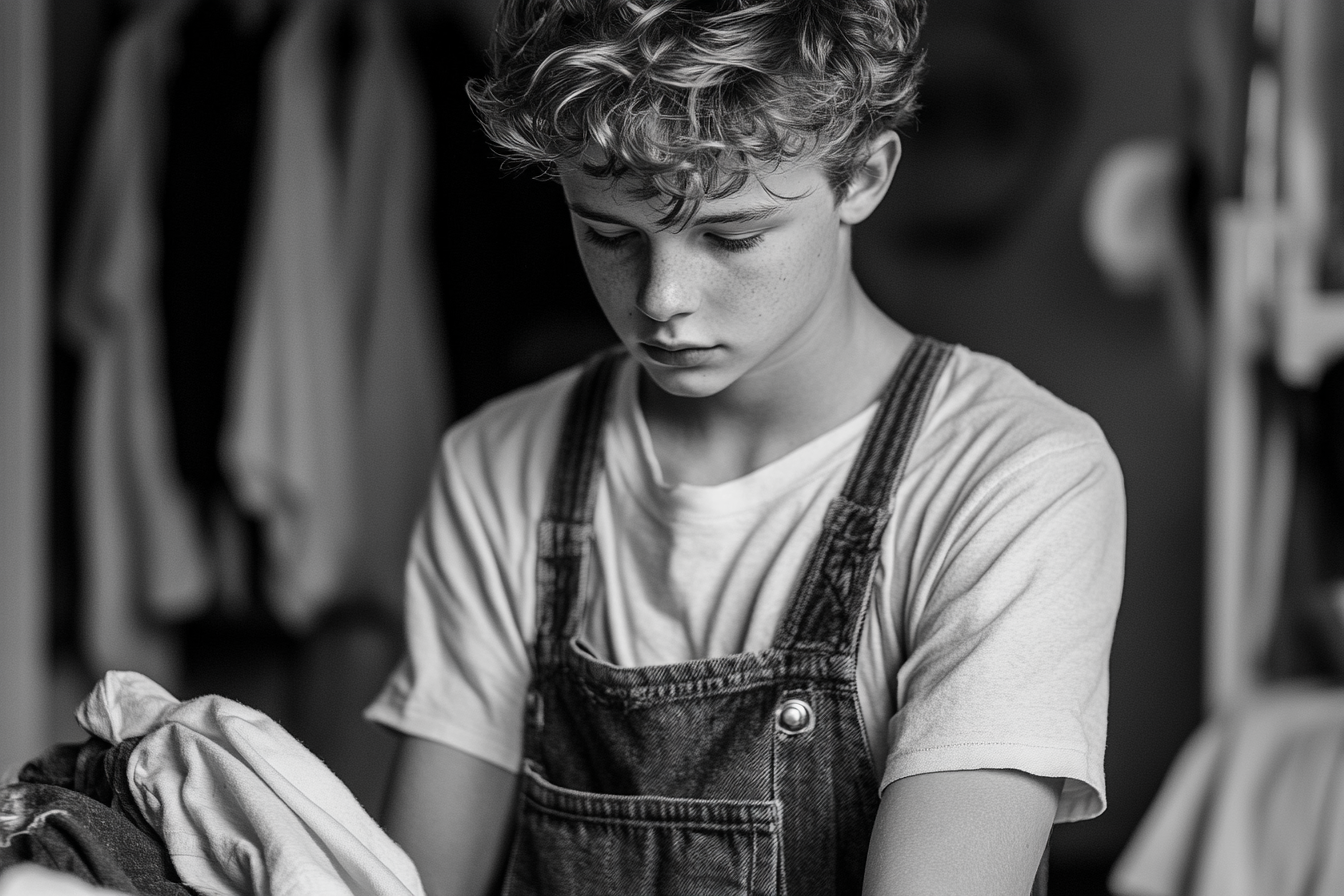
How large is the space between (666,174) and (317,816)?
411 millimetres

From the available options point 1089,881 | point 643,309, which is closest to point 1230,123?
point 1089,881

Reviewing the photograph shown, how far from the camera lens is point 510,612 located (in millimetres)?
1130

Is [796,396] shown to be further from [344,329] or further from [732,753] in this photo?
[344,329]

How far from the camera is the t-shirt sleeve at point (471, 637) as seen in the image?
44.3 inches

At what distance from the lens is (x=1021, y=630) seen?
92 centimetres

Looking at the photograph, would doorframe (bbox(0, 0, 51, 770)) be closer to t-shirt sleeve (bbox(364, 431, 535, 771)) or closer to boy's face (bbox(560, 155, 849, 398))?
t-shirt sleeve (bbox(364, 431, 535, 771))

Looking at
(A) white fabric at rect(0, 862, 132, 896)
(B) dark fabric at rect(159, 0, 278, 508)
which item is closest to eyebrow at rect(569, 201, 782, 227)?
(A) white fabric at rect(0, 862, 132, 896)

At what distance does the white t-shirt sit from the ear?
0.13 m

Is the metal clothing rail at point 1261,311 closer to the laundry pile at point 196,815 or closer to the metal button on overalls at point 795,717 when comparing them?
the metal button on overalls at point 795,717

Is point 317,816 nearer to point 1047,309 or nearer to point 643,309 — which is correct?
point 643,309

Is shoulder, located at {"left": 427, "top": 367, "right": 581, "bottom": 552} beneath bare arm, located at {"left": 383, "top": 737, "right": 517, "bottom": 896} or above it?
above

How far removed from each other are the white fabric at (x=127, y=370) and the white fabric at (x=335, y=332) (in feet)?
0.47

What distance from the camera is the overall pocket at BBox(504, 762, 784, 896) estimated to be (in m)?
0.99

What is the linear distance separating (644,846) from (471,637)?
0.21 meters
